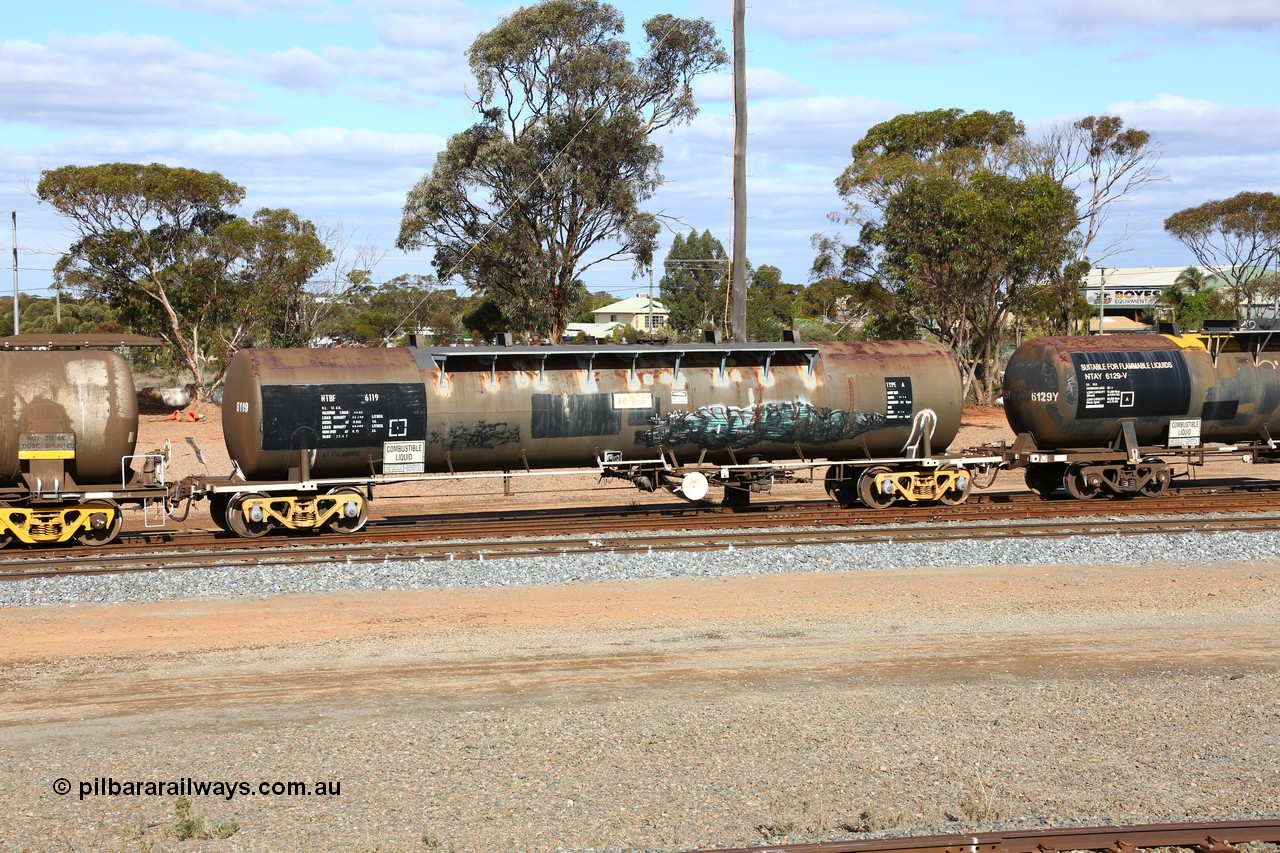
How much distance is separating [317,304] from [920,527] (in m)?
39.1

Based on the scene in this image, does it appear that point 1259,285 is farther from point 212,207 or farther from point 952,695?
point 952,695

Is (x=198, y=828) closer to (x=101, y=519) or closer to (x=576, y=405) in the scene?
(x=101, y=519)

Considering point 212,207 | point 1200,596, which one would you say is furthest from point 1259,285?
point 1200,596

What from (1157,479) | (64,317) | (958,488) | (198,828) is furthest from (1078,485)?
(64,317)

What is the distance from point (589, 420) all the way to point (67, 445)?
9025 mm

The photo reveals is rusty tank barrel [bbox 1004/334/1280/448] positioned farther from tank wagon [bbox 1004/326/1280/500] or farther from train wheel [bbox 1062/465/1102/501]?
train wheel [bbox 1062/465/1102/501]

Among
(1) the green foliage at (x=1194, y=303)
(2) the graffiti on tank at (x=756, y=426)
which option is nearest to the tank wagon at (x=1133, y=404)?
(2) the graffiti on tank at (x=756, y=426)

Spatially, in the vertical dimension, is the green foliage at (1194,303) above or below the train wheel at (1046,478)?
above

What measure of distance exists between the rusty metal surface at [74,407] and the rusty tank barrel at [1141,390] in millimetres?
17751

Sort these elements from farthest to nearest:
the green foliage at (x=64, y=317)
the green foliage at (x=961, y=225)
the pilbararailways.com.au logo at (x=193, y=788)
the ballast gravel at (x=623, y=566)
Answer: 1. the green foliage at (x=64, y=317)
2. the green foliage at (x=961, y=225)
3. the ballast gravel at (x=623, y=566)
4. the pilbararailways.com.au logo at (x=193, y=788)

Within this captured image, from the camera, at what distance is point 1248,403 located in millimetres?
24531

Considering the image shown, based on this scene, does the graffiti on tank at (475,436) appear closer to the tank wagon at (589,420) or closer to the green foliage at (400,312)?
the tank wagon at (589,420)

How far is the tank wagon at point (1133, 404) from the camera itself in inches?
934

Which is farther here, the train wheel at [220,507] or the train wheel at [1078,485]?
the train wheel at [1078,485]
